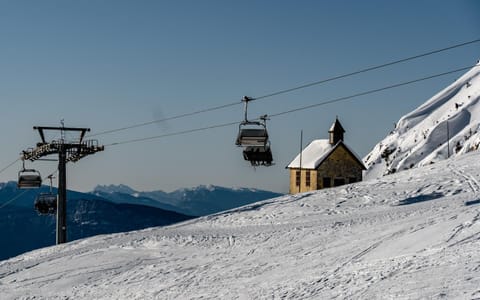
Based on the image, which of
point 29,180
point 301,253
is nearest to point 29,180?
point 29,180

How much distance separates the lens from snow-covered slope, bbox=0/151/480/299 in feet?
54.0

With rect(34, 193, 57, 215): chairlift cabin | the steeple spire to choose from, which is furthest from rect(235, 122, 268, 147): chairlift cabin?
the steeple spire

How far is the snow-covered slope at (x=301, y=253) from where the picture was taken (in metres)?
16.5

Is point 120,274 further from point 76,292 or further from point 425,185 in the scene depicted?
point 425,185

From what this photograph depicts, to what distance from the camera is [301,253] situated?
22516mm

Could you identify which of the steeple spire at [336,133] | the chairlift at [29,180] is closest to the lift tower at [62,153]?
the chairlift at [29,180]

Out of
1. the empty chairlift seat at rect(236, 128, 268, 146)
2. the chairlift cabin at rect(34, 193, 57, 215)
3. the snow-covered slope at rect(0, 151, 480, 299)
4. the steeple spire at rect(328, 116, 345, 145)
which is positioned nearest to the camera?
the snow-covered slope at rect(0, 151, 480, 299)

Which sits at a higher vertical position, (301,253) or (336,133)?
(336,133)

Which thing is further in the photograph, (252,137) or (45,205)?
(45,205)

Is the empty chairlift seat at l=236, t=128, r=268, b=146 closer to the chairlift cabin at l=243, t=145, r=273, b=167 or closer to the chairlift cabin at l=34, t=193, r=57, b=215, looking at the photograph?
the chairlift cabin at l=243, t=145, r=273, b=167

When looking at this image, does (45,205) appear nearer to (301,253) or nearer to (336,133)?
(301,253)

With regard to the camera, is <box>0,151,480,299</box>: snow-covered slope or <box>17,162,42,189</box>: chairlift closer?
<box>0,151,480,299</box>: snow-covered slope

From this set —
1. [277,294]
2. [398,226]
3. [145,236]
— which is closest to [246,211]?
[145,236]

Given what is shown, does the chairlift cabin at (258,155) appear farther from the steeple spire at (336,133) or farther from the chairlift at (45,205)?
the steeple spire at (336,133)
